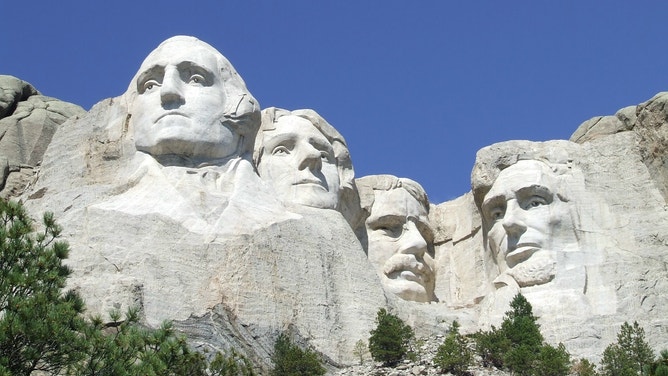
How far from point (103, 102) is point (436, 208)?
557 cm

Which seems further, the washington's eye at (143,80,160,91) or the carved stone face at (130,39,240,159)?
the washington's eye at (143,80,160,91)

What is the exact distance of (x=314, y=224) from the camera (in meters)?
25.2

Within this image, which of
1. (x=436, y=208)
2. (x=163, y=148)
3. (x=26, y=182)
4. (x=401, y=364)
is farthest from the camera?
(x=436, y=208)

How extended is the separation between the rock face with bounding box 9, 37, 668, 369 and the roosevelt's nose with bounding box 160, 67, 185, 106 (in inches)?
1.1

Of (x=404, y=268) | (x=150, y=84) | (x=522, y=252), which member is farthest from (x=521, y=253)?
(x=150, y=84)

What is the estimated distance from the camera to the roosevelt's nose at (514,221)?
2678 centimetres

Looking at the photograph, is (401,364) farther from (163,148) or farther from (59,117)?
(59,117)

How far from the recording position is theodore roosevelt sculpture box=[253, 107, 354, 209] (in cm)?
2675

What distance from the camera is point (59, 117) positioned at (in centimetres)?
2916

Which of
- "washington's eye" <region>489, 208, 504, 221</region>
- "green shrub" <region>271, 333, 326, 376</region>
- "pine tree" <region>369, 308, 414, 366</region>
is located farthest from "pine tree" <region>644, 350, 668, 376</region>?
"washington's eye" <region>489, 208, 504, 221</region>

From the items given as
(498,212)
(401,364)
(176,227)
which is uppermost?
(498,212)

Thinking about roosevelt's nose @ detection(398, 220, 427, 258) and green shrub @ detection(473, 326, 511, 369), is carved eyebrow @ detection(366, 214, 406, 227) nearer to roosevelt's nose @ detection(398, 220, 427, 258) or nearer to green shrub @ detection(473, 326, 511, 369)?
roosevelt's nose @ detection(398, 220, 427, 258)

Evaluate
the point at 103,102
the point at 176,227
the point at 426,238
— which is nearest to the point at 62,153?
the point at 103,102

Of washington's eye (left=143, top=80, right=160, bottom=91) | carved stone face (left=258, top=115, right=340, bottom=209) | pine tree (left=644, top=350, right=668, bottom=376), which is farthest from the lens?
carved stone face (left=258, top=115, right=340, bottom=209)
